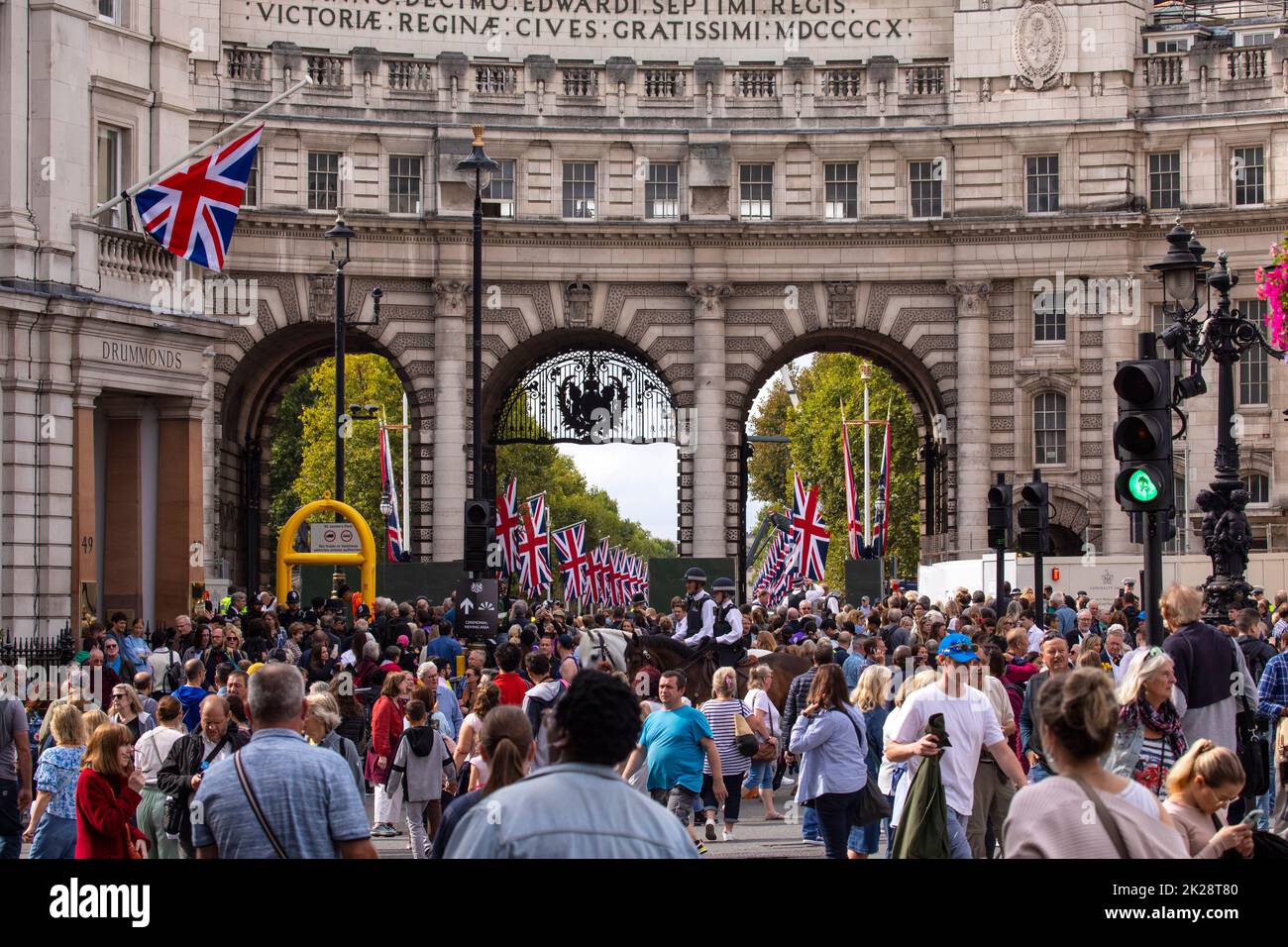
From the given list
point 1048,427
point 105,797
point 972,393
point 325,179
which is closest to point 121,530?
point 105,797

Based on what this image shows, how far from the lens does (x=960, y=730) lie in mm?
13875

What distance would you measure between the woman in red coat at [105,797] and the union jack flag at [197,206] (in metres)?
17.0

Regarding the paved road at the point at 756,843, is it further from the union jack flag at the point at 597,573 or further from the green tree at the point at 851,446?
the green tree at the point at 851,446

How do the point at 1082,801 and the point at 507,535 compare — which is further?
the point at 507,535

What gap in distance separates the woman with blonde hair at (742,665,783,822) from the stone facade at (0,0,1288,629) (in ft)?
100.0

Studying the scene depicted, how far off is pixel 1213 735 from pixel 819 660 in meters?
5.01

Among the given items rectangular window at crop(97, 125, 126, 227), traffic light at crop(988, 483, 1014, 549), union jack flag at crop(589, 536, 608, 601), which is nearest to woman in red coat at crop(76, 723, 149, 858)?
traffic light at crop(988, 483, 1014, 549)

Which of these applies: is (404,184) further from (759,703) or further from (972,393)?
(759,703)

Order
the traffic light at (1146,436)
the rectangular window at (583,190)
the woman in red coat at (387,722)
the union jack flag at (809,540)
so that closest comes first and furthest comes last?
the traffic light at (1146,436) → the woman in red coat at (387,722) → the union jack flag at (809,540) → the rectangular window at (583,190)

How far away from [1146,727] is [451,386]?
43.4 meters

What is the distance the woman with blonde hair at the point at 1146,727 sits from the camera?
1246cm

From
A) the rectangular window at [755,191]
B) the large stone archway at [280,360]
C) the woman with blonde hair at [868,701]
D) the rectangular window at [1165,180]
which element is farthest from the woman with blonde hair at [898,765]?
the rectangular window at [1165,180]

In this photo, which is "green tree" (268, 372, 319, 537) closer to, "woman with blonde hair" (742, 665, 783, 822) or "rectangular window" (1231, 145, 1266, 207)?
"rectangular window" (1231, 145, 1266, 207)
